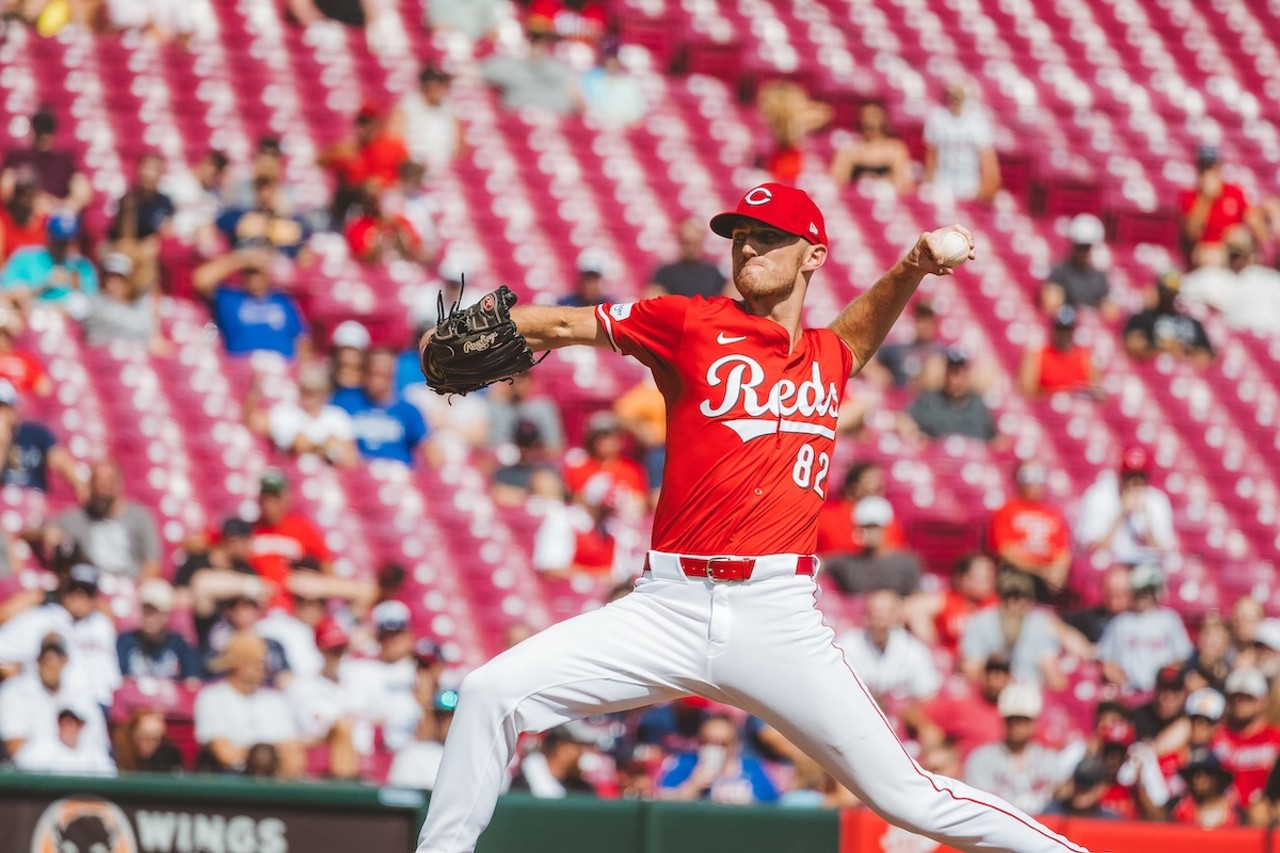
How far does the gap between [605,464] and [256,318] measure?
2228mm

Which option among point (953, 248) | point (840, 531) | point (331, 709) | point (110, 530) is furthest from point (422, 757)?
point (953, 248)

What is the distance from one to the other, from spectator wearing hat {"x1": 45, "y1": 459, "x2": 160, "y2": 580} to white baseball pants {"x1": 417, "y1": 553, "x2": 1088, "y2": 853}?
4933mm

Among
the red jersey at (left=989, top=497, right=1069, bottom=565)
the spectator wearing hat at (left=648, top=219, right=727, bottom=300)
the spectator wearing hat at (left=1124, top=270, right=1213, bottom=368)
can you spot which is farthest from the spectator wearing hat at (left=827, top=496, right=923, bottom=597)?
the spectator wearing hat at (left=1124, top=270, right=1213, bottom=368)

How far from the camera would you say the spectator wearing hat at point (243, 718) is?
7.31 m

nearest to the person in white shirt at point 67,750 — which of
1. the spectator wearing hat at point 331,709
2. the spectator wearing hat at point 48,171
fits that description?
the spectator wearing hat at point 331,709

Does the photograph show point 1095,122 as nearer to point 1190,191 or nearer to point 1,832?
point 1190,191

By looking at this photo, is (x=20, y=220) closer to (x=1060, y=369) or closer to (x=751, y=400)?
(x=1060, y=369)

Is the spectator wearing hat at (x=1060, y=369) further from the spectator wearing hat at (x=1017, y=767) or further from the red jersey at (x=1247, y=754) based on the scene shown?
the spectator wearing hat at (x=1017, y=767)

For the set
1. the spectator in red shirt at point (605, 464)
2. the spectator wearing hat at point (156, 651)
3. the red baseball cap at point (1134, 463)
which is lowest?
the spectator wearing hat at point (156, 651)

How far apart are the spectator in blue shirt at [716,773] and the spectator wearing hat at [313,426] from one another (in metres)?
2.86

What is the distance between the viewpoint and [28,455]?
9.06 meters

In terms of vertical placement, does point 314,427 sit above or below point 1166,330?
below

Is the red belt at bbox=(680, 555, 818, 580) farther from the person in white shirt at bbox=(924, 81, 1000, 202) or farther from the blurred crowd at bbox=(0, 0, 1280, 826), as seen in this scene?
the person in white shirt at bbox=(924, 81, 1000, 202)

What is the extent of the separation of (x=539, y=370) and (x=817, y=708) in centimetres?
654
